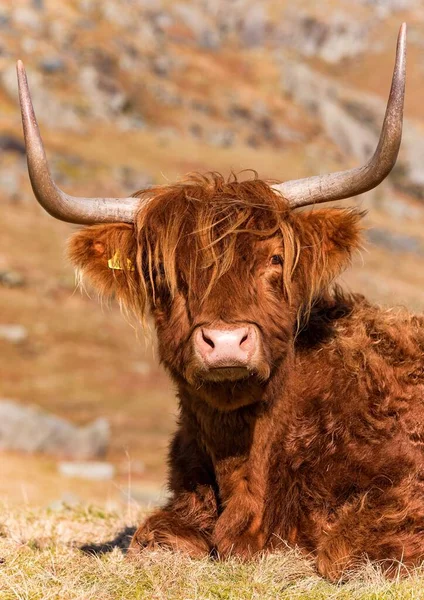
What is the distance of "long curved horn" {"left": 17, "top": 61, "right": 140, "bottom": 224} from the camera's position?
472 centimetres

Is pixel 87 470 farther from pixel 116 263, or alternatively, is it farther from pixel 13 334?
pixel 116 263

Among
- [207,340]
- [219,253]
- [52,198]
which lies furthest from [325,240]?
[52,198]

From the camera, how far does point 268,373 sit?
4762 millimetres

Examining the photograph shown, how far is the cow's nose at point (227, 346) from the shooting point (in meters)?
4.47

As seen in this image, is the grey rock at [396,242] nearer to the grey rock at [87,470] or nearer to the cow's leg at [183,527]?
the grey rock at [87,470]

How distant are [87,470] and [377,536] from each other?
14.6 m

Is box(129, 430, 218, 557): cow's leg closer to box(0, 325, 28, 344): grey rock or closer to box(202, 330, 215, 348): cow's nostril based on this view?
box(202, 330, 215, 348): cow's nostril

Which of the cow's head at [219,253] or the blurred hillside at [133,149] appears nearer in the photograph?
the cow's head at [219,253]

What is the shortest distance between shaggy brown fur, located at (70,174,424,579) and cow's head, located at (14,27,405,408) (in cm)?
1

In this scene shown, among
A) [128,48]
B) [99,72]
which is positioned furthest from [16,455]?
[128,48]

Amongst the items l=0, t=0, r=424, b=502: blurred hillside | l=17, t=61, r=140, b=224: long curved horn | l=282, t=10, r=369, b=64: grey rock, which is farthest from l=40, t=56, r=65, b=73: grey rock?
l=282, t=10, r=369, b=64: grey rock

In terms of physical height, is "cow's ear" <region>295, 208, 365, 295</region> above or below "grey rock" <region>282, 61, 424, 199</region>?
below

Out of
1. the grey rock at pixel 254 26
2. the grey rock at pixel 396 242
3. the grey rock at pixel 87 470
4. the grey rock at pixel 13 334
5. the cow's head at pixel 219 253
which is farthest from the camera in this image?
the grey rock at pixel 254 26

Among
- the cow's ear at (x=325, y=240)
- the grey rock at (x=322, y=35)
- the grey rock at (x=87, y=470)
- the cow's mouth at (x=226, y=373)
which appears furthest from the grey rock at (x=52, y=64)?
the grey rock at (x=322, y=35)
